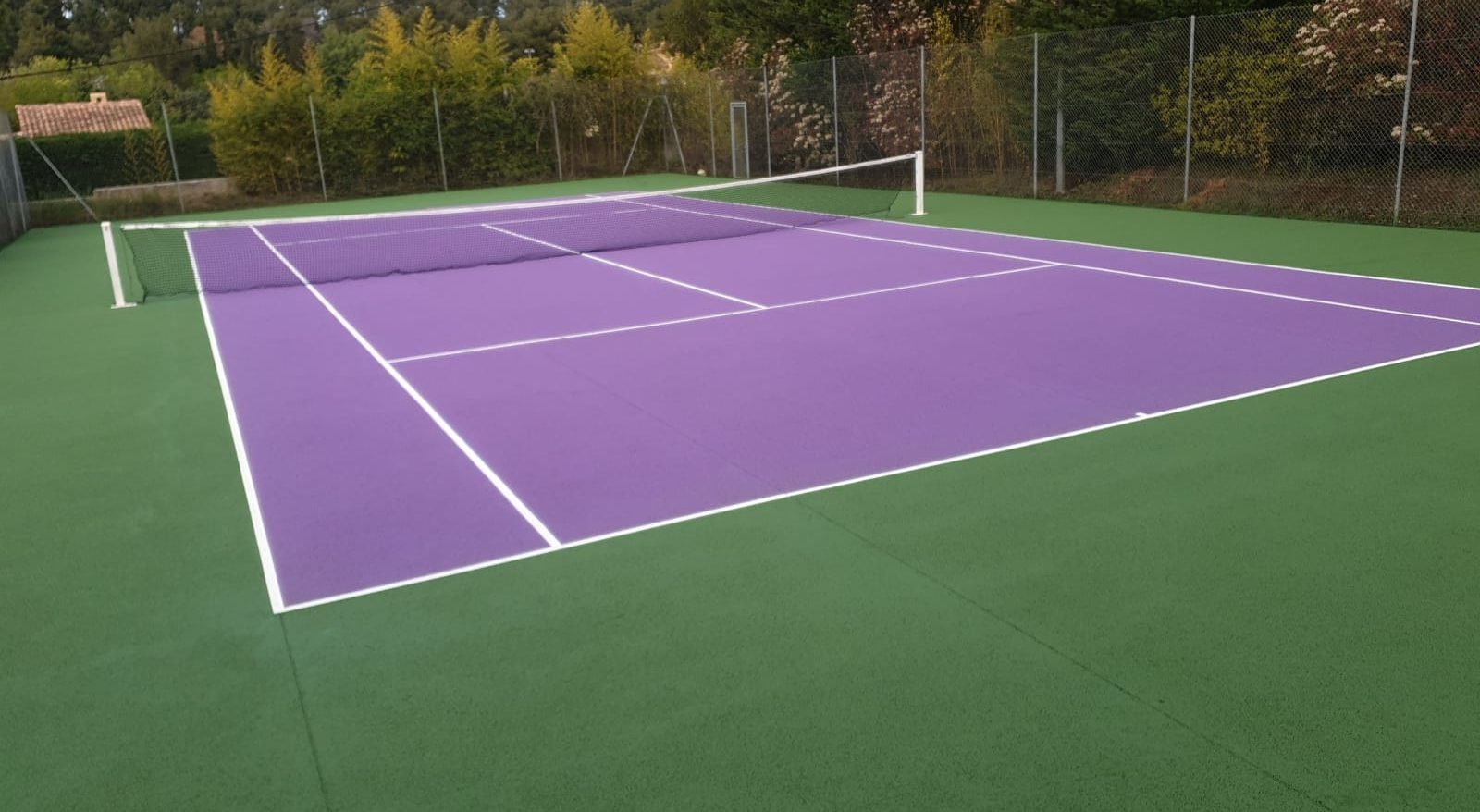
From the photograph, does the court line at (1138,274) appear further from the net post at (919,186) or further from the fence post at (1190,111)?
the fence post at (1190,111)

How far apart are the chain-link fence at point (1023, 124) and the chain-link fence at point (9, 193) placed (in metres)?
2.14

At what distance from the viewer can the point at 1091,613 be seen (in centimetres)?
412

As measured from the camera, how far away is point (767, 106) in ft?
81.7

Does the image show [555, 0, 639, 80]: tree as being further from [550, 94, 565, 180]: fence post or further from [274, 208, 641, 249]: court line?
[274, 208, 641, 249]: court line

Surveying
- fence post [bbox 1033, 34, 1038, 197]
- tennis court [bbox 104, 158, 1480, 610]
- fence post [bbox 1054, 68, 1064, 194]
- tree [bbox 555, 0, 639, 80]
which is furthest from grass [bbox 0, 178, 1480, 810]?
tree [bbox 555, 0, 639, 80]

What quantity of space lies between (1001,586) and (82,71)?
64.5m

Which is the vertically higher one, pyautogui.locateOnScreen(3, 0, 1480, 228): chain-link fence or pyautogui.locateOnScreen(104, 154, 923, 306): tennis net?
pyautogui.locateOnScreen(3, 0, 1480, 228): chain-link fence

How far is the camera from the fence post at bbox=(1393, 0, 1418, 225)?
12.8m

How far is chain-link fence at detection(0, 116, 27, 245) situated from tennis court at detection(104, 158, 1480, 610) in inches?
321

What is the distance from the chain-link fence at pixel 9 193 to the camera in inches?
759

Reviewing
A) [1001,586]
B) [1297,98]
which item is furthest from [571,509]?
[1297,98]


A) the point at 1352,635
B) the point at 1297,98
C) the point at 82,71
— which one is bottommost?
the point at 1352,635

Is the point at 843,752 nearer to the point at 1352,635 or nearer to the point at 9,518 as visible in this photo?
the point at 1352,635

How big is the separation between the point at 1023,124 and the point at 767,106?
7.17 meters
